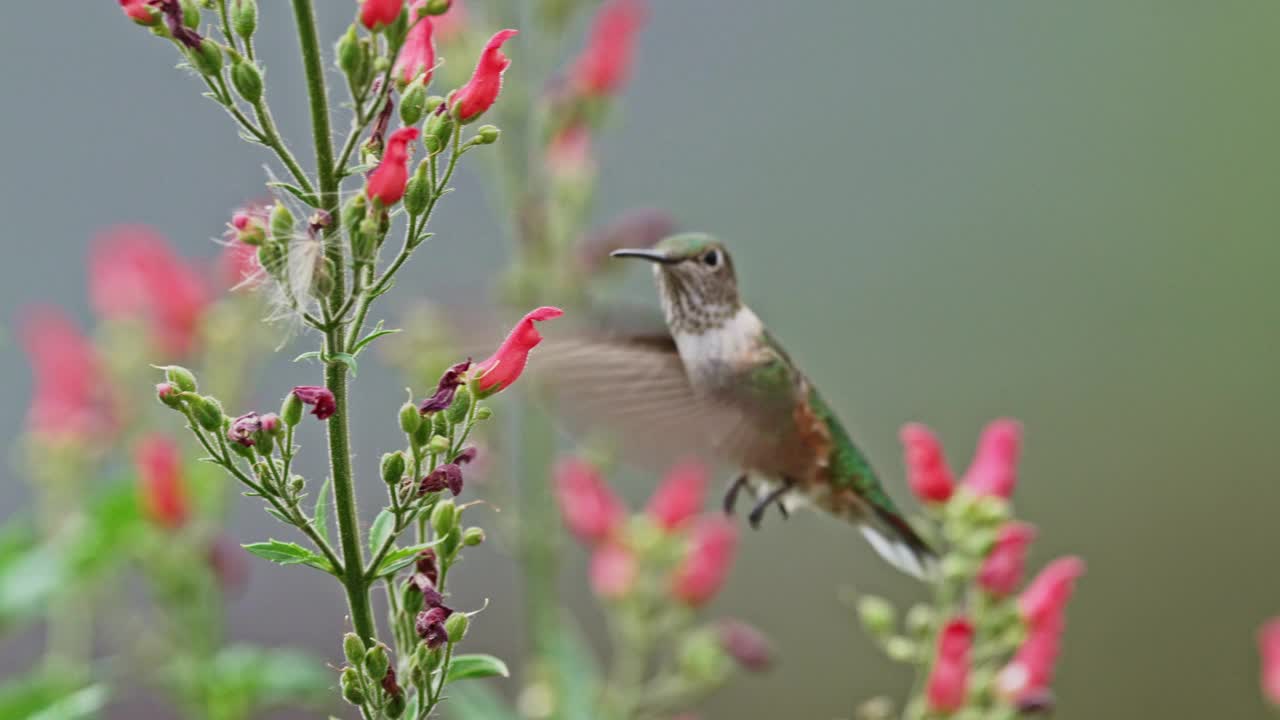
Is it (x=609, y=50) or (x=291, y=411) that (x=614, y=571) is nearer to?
(x=609, y=50)

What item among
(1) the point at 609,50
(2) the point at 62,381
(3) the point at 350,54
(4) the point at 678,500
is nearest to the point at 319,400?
(3) the point at 350,54

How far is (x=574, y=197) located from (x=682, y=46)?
3961 mm

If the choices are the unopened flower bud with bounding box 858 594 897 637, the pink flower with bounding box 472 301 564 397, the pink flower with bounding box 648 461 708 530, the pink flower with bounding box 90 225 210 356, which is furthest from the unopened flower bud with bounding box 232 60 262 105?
the pink flower with bounding box 90 225 210 356

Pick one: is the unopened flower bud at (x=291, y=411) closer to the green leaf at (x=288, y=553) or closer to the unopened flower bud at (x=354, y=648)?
the green leaf at (x=288, y=553)

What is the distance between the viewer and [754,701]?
6133 mm

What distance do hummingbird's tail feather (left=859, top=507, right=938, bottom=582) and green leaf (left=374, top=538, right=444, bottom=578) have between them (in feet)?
3.93

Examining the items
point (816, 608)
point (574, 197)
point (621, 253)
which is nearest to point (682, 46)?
point (816, 608)

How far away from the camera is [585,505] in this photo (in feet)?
10.6

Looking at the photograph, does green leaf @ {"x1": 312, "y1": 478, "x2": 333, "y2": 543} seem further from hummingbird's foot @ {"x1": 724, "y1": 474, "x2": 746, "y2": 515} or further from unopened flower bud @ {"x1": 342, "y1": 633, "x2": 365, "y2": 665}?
hummingbird's foot @ {"x1": 724, "y1": 474, "x2": 746, "y2": 515}

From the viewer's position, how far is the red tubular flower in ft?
9.05

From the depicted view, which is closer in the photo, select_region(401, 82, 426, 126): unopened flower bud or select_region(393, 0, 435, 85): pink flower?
select_region(401, 82, 426, 126): unopened flower bud

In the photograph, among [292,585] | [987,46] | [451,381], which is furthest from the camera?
[987,46]

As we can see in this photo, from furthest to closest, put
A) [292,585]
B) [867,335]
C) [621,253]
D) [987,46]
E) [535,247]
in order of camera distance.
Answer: [987,46], [867,335], [292,585], [535,247], [621,253]

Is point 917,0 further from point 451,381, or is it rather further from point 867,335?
point 451,381
